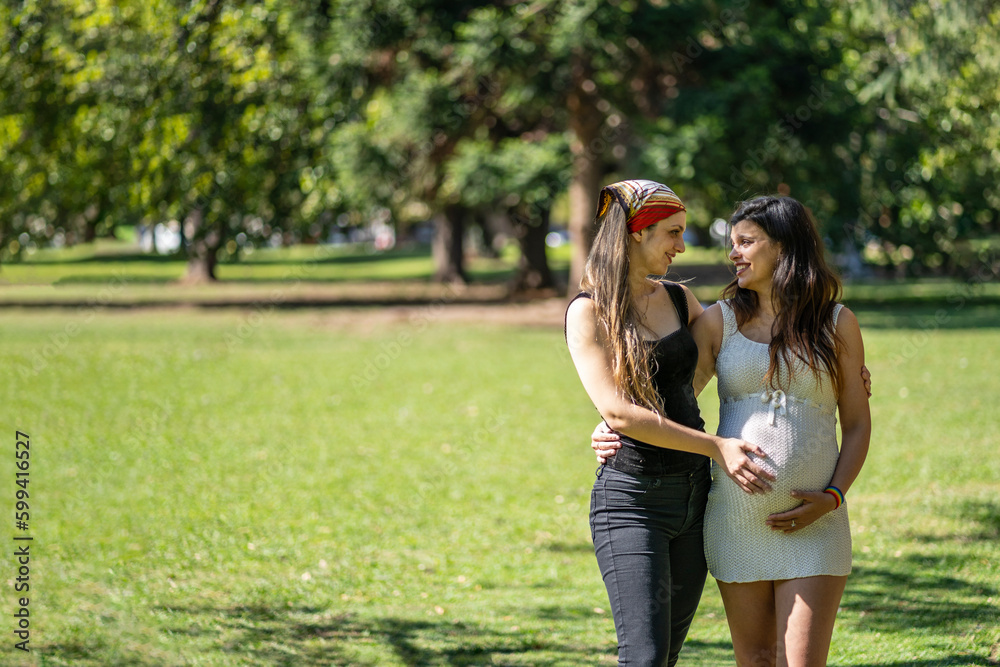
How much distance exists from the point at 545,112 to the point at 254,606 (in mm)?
17261

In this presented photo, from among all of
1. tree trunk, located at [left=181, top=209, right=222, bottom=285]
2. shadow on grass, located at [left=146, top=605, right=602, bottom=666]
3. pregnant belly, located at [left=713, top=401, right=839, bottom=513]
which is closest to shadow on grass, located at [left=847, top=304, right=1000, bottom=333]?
tree trunk, located at [left=181, top=209, right=222, bottom=285]

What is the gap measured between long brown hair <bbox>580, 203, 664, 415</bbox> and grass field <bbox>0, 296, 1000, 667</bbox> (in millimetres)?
2202

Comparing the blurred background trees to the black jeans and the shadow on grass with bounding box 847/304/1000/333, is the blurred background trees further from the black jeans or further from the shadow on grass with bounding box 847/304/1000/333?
the black jeans

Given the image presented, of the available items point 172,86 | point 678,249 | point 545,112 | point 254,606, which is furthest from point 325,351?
point 678,249

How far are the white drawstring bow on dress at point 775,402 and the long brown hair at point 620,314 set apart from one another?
325 mm

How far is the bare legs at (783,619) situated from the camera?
2920 millimetres

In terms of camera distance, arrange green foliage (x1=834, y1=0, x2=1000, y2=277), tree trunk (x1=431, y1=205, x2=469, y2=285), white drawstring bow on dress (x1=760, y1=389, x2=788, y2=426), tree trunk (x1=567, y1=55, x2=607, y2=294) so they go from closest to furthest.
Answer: white drawstring bow on dress (x1=760, y1=389, x2=788, y2=426) < green foliage (x1=834, y1=0, x2=1000, y2=277) < tree trunk (x1=567, y1=55, x2=607, y2=294) < tree trunk (x1=431, y1=205, x2=469, y2=285)

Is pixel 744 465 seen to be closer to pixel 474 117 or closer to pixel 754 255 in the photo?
pixel 754 255

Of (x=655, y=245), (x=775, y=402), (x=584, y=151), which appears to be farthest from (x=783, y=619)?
(x=584, y=151)

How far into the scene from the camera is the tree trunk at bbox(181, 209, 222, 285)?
21.7 m

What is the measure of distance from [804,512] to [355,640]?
2799mm

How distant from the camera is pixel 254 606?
5543 millimetres

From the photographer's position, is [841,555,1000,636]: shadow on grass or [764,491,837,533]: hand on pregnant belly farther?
[841,555,1000,636]: shadow on grass

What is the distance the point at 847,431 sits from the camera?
10.2ft
